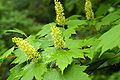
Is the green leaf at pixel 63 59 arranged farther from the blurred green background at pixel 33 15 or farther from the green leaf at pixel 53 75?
the blurred green background at pixel 33 15

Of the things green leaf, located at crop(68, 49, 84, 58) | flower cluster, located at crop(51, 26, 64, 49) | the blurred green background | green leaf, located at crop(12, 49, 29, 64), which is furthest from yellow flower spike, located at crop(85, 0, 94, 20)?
green leaf, located at crop(12, 49, 29, 64)

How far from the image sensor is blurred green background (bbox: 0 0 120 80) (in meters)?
3.66

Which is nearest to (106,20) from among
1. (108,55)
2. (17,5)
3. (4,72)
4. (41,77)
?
(108,55)

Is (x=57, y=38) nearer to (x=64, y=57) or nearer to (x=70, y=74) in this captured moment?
(x=64, y=57)

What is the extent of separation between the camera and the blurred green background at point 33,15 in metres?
3.66

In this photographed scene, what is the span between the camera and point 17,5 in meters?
18.5

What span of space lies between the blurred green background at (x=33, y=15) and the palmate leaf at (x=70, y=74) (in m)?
0.80

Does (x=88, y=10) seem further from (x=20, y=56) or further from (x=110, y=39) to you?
(x=20, y=56)

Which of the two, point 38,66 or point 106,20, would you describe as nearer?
point 38,66

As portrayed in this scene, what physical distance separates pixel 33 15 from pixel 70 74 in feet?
57.5

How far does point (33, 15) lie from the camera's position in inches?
707

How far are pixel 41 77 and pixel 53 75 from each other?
0.15 m

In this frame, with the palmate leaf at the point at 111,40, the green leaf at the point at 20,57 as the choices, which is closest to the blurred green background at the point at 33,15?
the green leaf at the point at 20,57

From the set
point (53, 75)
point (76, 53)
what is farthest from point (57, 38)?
point (53, 75)
